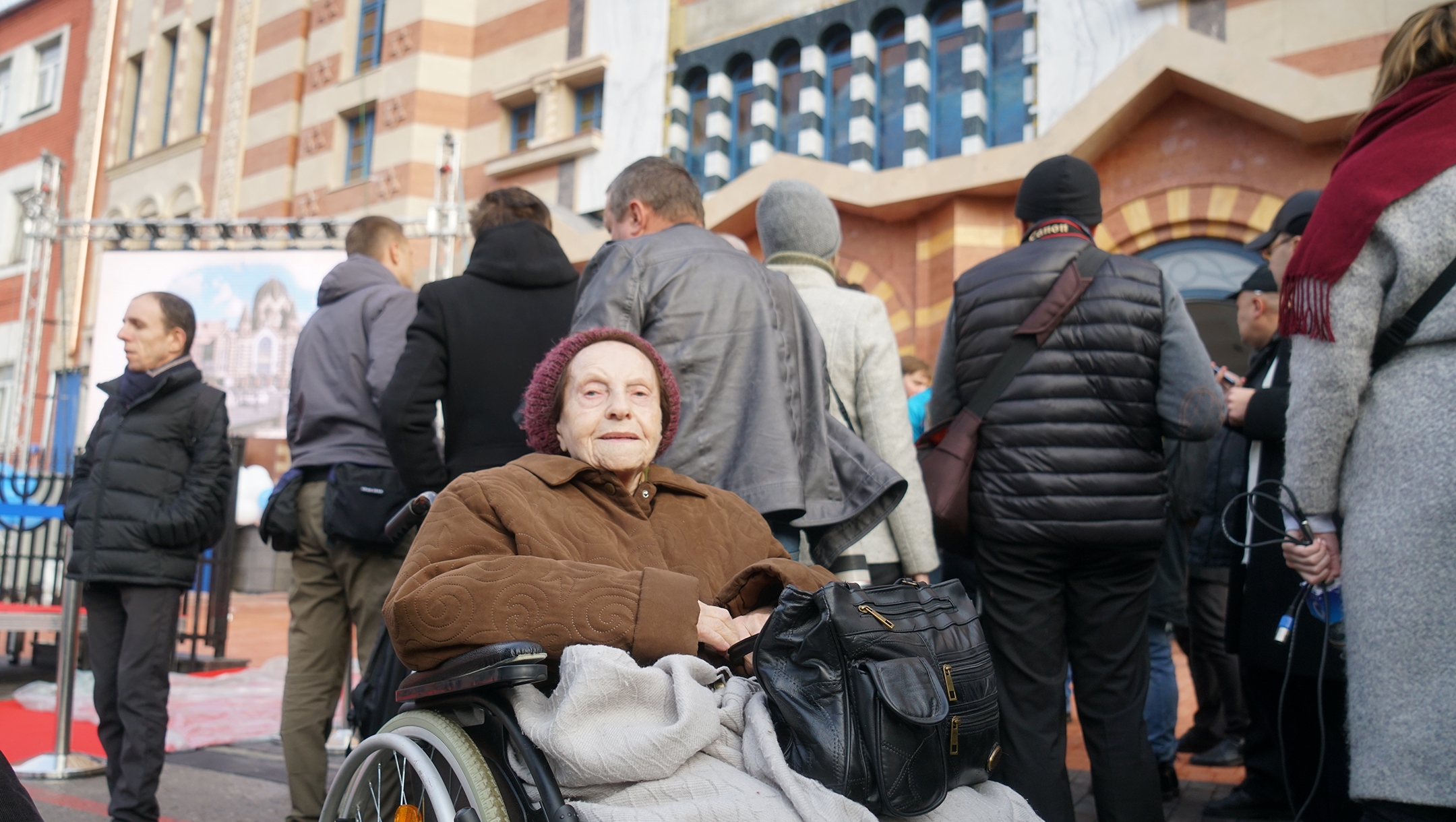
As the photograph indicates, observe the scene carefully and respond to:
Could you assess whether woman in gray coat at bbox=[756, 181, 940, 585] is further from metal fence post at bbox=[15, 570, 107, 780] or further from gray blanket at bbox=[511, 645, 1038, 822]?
metal fence post at bbox=[15, 570, 107, 780]

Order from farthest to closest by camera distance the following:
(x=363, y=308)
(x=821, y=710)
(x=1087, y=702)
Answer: (x=363, y=308) → (x=1087, y=702) → (x=821, y=710)

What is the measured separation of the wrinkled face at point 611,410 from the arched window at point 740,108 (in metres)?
9.60

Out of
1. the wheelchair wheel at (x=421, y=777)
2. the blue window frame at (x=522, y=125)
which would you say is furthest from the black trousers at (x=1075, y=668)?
the blue window frame at (x=522, y=125)

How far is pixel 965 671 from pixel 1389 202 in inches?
54.6

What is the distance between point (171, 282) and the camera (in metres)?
11.3

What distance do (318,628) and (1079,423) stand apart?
2.74 meters

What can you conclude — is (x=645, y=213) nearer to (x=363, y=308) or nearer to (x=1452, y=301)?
(x=363, y=308)

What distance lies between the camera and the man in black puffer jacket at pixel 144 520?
3697mm

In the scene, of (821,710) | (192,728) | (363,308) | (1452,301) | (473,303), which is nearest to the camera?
(821,710)

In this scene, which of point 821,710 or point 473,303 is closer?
point 821,710

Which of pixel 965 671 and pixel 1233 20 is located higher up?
pixel 1233 20

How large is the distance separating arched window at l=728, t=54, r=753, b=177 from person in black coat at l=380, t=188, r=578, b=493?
8.59m

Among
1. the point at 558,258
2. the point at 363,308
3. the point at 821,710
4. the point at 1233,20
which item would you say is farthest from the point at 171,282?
the point at 821,710

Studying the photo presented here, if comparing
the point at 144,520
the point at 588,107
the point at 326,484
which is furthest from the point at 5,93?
the point at 326,484
